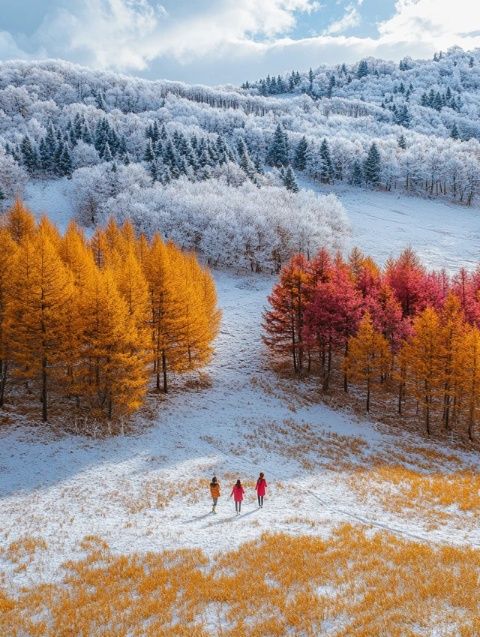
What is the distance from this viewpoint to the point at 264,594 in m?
12.4

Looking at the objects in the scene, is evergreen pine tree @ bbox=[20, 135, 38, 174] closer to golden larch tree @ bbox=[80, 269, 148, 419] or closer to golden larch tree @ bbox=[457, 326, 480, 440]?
golden larch tree @ bbox=[80, 269, 148, 419]

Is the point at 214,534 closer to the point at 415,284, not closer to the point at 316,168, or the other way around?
the point at 415,284

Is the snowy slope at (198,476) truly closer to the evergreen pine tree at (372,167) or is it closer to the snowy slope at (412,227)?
the snowy slope at (412,227)

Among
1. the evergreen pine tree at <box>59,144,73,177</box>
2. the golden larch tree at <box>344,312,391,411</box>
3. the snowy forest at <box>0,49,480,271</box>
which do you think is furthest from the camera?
the evergreen pine tree at <box>59,144,73,177</box>

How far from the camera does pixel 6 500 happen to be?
20.6 m

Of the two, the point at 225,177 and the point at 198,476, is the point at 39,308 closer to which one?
the point at 198,476

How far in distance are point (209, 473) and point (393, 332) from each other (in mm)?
23322

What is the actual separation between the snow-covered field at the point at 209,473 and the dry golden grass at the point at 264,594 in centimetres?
152

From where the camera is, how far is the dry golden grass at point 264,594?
423 inches

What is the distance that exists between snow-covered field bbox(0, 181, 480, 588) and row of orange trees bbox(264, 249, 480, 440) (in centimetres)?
471

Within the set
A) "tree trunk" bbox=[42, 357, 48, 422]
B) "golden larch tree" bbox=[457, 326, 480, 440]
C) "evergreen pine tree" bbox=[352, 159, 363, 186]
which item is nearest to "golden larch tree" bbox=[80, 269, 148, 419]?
"tree trunk" bbox=[42, 357, 48, 422]

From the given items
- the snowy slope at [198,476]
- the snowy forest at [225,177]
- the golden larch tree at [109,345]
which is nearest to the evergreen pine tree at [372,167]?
the snowy forest at [225,177]

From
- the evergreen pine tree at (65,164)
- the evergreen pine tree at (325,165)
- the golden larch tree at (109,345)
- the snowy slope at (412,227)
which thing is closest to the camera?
the golden larch tree at (109,345)

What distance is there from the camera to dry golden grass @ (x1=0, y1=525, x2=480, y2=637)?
423 inches
